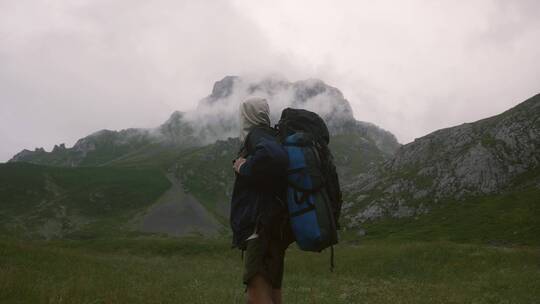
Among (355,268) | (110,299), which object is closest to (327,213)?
(110,299)

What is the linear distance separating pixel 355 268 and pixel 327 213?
1157 inches

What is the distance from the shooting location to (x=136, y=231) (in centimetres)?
17388

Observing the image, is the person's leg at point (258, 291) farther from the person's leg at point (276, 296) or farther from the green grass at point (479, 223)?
the green grass at point (479, 223)

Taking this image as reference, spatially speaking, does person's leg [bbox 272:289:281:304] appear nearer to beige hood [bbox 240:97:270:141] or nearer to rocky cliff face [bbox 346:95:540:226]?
beige hood [bbox 240:97:270:141]

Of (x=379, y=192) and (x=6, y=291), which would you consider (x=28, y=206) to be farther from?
(x=6, y=291)

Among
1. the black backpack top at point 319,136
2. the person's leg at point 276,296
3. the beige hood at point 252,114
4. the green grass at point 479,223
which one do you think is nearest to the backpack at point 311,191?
the black backpack top at point 319,136

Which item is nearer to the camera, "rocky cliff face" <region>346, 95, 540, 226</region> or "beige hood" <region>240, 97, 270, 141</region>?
"beige hood" <region>240, 97, 270, 141</region>

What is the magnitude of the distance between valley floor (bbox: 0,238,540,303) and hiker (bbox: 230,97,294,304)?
5199 millimetres

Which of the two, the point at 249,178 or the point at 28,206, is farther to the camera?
the point at 28,206

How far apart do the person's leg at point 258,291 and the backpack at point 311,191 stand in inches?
32.2

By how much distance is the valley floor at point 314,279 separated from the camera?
12.5 meters

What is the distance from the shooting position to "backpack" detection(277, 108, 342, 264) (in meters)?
6.44

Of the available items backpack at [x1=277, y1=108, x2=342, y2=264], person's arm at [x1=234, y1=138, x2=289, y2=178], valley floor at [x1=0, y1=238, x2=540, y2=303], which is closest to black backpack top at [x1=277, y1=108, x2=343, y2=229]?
backpack at [x1=277, y1=108, x2=342, y2=264]

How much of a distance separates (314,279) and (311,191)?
1855cm
